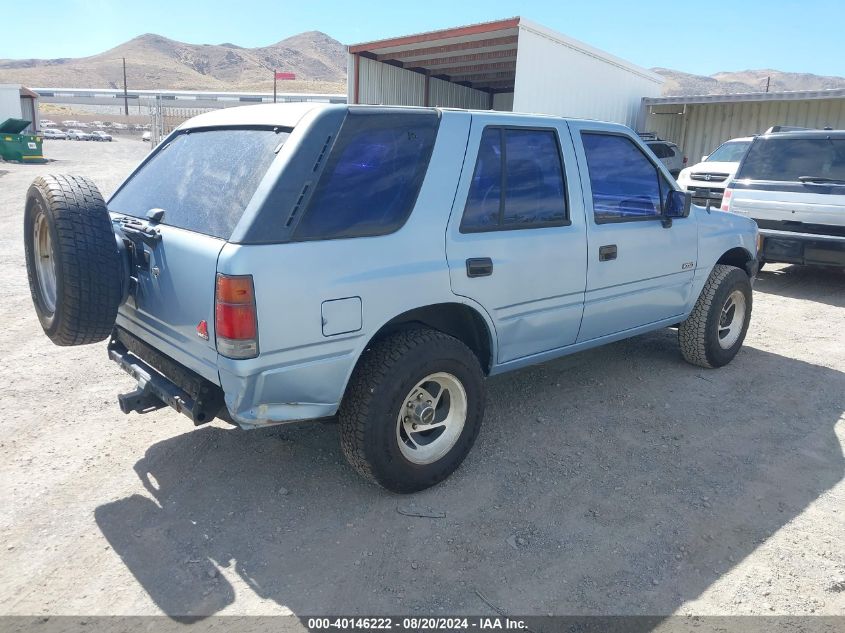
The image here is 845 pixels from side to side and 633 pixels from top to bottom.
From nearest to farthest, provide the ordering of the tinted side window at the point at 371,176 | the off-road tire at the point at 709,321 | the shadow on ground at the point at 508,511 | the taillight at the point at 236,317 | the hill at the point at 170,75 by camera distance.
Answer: the taillight at the point at 236,317, the shadow on ground at the point at 508,511, the tinted side window at the point at 371,176, the off-road tire at the point at 709,321, the hill at the point at 170,75

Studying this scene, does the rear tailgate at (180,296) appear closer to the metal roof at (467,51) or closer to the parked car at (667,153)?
the metal roof at (467,51)

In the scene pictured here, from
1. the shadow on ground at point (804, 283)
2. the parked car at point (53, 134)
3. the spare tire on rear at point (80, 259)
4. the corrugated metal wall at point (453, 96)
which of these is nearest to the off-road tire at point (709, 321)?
the shadow on ground at point (804, 283)

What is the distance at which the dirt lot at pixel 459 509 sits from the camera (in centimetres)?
276

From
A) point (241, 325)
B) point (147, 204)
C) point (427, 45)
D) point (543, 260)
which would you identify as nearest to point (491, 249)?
point (543, 260)

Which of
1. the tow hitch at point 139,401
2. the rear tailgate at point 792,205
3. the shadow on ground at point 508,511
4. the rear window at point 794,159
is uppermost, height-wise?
the rear window at point 794,159

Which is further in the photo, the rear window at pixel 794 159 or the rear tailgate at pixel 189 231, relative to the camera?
the rear window at pixel 794 159

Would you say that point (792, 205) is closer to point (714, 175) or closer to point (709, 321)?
point (709, 321)

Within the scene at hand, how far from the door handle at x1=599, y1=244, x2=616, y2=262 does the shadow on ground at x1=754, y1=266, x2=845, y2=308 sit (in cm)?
511

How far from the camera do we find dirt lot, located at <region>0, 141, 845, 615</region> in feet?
9.05

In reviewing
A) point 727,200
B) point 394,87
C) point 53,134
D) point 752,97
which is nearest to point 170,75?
point 53,134

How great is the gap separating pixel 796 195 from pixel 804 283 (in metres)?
1.51

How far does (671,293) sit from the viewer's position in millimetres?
4797

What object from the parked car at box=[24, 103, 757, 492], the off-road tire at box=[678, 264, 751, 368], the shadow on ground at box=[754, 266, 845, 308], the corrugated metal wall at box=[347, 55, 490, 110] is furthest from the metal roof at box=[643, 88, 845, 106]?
the parked car at box=[24, 103, 757, 492]

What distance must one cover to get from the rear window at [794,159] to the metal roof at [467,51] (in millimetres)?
4160
